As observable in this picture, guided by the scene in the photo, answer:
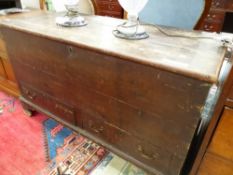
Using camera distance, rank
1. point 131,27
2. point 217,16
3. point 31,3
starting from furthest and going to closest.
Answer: point 217,16, point 31,3, point 131,27

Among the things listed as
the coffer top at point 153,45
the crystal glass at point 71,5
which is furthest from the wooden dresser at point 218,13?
the crystal glass at point 71,5

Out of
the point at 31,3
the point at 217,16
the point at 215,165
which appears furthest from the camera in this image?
the point at 217,16

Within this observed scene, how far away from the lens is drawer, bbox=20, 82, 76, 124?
1230mm

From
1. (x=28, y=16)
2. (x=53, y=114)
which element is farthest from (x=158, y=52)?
(x=28, y=16)

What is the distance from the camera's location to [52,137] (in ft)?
4.53

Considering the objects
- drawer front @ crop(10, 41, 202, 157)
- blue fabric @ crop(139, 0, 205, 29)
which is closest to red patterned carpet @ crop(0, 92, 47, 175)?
drawer front @ crop(10, 41, 202, 157)

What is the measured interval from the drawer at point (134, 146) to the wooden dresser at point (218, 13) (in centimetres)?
198

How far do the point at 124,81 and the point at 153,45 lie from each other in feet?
0.69

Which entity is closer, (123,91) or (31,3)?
(123,91)

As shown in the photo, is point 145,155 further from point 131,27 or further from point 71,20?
point 71,20

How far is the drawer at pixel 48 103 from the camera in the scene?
1230 mm

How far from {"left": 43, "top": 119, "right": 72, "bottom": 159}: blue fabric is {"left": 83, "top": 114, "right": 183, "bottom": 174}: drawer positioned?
0.30m

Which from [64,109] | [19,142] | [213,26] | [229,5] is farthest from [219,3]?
[19,142]

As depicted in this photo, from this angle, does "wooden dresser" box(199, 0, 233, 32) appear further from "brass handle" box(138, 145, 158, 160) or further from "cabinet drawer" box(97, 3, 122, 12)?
"brass handle" box(138, 145, 158, 160)
